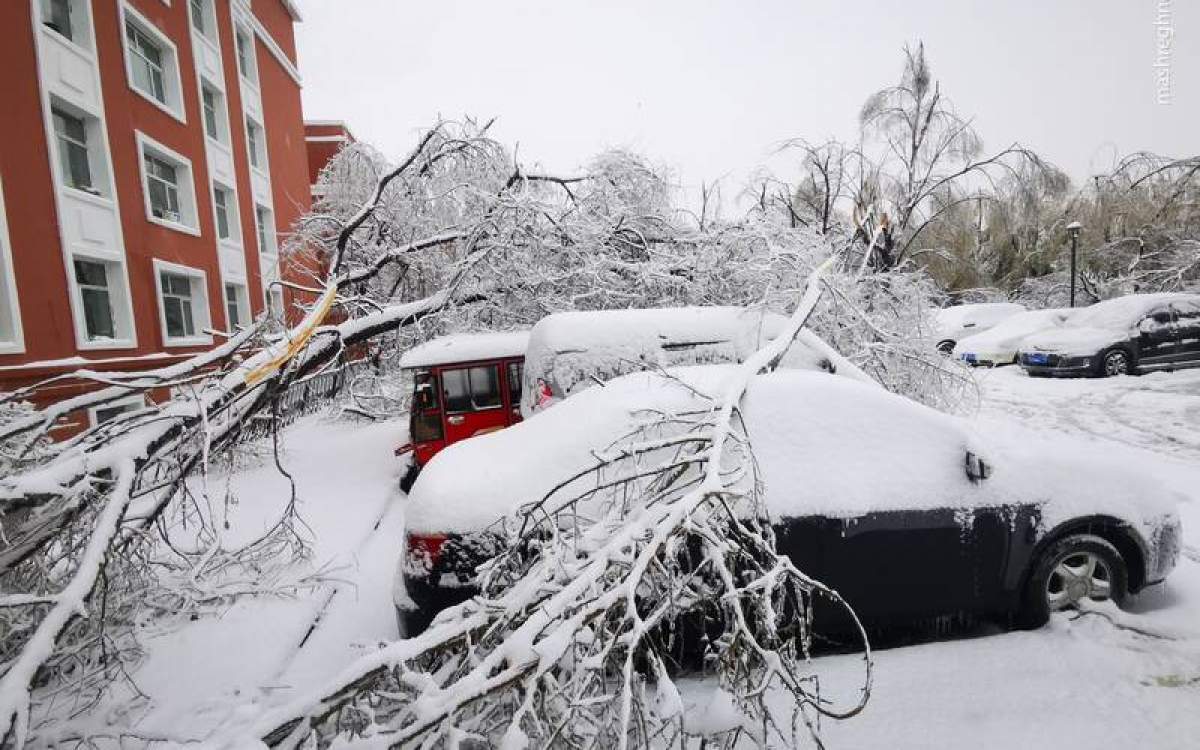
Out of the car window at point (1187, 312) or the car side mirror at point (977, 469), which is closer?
the car side mirror at point (977, 469)

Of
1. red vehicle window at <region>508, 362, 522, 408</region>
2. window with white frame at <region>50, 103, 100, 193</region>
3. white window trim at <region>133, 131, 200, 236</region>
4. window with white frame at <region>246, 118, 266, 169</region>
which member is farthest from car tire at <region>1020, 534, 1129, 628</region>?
window with white frame at <region>246, 118, 266, 169</region>

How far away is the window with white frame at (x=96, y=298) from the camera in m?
11.7

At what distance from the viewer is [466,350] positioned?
7633mm

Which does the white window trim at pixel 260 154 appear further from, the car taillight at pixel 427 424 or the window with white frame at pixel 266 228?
the car taillight at pixel 427 424

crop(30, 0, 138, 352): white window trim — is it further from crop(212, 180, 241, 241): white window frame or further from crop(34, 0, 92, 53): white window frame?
crop(212, 180, 241, 241): white window frame

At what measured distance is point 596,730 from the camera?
5.88 feet

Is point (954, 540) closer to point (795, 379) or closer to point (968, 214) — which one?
point (795, 379)

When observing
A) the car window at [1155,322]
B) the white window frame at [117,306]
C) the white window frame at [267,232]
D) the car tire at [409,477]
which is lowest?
the car tire at [409,477]

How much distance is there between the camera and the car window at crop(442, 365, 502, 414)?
7642 millimetres

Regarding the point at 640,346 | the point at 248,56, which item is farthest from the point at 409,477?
the point at 248,56

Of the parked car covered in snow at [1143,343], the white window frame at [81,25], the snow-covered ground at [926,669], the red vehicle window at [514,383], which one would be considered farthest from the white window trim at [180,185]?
the parked car covered in snow at [1143,343]

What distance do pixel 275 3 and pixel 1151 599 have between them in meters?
30.3

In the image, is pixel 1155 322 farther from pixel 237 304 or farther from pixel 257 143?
pixel 257 143

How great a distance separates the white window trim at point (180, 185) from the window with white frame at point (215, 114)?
2.64 meters
